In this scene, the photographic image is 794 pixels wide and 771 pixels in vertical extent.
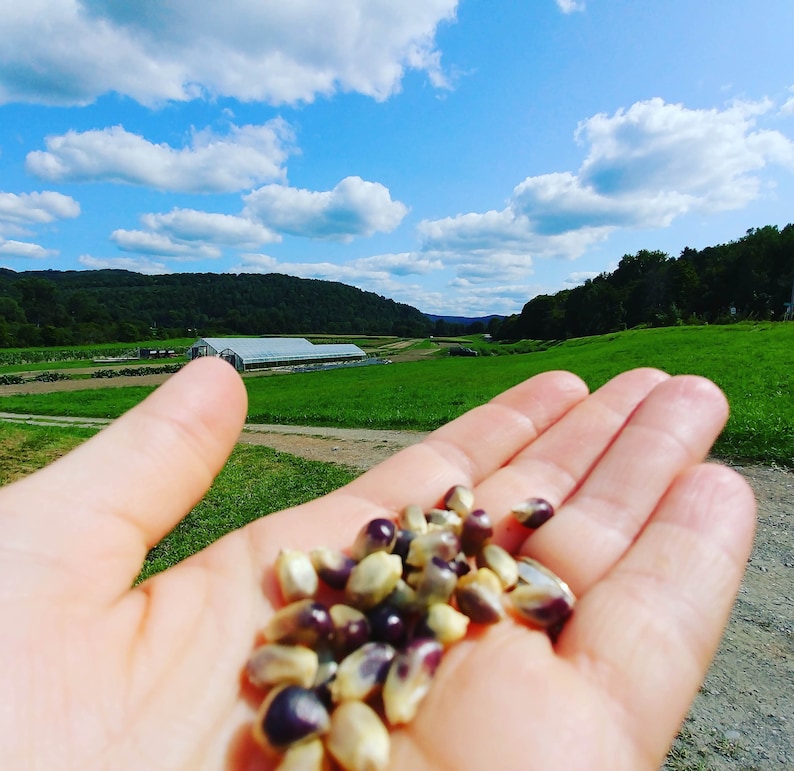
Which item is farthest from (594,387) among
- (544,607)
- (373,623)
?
(373,623)

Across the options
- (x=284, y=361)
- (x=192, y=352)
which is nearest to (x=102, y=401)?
(x=284, y=361)

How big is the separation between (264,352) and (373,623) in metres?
52.3

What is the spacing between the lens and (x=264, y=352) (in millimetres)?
52688

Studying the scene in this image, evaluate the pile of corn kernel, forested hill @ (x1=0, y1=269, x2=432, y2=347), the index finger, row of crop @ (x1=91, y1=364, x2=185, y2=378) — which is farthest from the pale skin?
forested hill @ (x1=0, y1=269, x2=432, y2=347)

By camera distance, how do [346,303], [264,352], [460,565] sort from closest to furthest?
[460,565]
[264,352]
[346,303]

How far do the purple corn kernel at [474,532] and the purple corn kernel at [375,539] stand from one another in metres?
0.37

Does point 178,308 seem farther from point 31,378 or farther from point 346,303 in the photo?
point 31,378

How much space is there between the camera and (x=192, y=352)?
5641 centimetres

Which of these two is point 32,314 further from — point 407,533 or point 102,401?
point 407,533

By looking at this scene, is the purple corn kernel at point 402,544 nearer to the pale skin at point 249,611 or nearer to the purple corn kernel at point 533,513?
the pale skin at point 249,611

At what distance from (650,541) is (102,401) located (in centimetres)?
2944

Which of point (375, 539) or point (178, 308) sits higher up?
point (178, 308)

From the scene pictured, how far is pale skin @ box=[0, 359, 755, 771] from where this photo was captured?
1.75 meters

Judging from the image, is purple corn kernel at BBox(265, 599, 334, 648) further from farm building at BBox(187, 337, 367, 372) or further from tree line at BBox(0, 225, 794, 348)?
tree line at BBox(0, 225, 794, 348)
